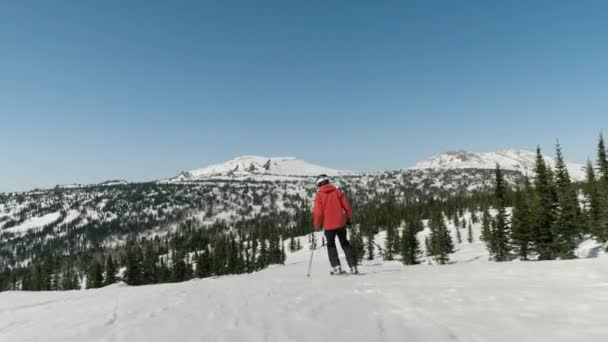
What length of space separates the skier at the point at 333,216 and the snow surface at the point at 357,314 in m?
2.98

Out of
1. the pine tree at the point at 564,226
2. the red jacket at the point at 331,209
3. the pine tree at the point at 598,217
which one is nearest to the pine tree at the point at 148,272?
the pine tree at the point at 564,226

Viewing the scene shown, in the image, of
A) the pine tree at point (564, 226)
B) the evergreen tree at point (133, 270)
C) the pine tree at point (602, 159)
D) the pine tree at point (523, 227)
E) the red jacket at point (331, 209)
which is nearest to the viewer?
the red jacket at point (331, 209)

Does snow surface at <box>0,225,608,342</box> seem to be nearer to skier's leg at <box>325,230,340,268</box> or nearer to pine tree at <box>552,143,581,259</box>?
skier's leg at <box>325,230,340,268</box>

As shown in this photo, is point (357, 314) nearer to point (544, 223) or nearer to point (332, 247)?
point (332, 247)

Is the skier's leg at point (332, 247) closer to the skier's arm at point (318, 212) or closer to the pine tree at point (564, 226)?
the skier's arm at point (318, 212)

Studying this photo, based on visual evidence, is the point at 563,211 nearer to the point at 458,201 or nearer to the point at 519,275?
the point at 519,275

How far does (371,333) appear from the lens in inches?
176

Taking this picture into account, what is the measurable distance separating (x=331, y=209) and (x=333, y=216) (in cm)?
23

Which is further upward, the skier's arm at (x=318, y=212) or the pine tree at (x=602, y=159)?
the pine tree at (x=602, y=159)

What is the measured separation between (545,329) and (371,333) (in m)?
2.10

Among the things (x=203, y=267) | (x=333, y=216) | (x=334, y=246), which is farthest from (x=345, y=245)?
(x=203, y=267)

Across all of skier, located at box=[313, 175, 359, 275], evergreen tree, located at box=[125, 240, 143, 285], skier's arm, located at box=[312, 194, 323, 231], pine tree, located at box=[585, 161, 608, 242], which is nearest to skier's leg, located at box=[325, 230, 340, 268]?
skier, located at box=[313, 175, 359, 275]

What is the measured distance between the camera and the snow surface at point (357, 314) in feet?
14.6

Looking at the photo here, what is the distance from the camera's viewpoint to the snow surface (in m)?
4.45
